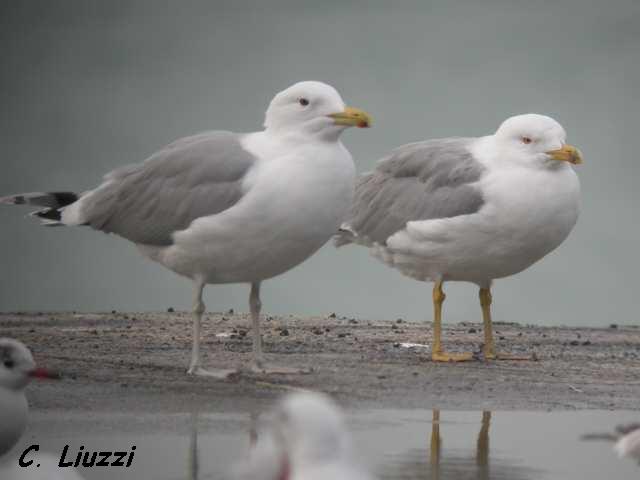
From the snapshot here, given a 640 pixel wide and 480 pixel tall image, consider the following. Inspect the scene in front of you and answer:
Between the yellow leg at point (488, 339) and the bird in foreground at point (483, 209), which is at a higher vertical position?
the bird in foreground at point (483, 209)

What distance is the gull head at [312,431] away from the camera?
5.29m

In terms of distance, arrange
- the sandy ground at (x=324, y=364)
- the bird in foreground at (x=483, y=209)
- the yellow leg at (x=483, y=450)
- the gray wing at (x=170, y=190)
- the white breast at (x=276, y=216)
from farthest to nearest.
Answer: the bird in foreground at (x=483, y=209) → the gray wing at (x=170, y=190) → the white breast at (x=276, y=216) → the sandy ground at (x=324, y=364) → the yellow leg at (x=483, y=450)

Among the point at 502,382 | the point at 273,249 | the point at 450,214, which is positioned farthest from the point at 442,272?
the point at 273,249

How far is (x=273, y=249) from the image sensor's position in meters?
12.4

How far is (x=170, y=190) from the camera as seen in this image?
13.1 m

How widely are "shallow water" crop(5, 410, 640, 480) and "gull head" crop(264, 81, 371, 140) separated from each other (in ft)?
8.49

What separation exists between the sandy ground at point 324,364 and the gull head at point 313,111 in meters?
2.09

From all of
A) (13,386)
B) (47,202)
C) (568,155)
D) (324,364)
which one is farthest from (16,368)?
(568,155)

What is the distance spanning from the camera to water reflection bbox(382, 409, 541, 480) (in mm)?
9047

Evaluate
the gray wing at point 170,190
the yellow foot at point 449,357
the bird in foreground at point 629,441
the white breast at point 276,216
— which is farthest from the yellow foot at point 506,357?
the bird in foreground at point 629,441

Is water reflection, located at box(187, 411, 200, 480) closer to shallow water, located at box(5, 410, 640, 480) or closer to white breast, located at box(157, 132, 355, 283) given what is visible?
shallow water, located at box(5, 410, 640, 480)

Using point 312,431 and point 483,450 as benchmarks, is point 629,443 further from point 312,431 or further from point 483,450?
point 312,431

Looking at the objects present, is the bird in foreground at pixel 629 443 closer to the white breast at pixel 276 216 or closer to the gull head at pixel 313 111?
the white breast at pixel 276 216

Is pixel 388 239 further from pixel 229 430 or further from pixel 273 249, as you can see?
pixel 229 430
